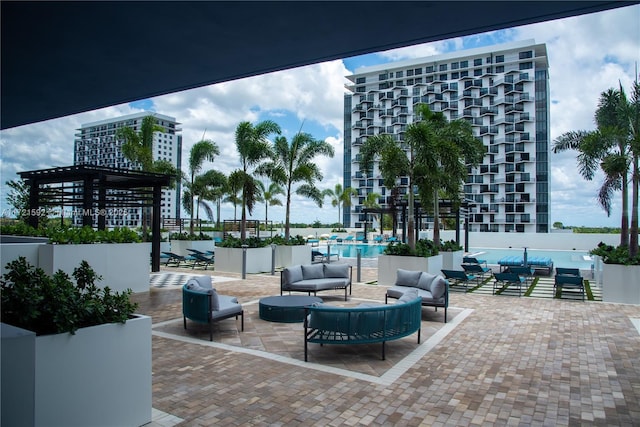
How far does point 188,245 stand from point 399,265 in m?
13.7

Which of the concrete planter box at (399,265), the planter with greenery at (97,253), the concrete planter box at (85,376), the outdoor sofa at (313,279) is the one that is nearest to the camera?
the concrete planter box at (85,376)

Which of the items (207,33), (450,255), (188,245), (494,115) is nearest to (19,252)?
(207,33)

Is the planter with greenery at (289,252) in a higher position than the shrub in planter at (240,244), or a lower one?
lower

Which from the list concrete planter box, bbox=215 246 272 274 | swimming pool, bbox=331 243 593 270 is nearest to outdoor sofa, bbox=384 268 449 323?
concrete planter box, bbox=215 246 272 274

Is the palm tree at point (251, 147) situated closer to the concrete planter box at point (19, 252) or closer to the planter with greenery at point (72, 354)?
the concrete planter box at point (19, 252)

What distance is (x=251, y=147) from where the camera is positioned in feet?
59.5

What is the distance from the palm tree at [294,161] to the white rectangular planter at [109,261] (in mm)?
8156

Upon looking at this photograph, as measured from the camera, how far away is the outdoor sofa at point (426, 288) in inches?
330

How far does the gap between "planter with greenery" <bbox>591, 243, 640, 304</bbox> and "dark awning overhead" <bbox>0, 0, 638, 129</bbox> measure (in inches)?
378

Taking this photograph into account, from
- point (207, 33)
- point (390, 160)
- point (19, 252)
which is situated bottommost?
point (19, 252)

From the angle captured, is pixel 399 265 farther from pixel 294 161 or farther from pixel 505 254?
pixel 505 254

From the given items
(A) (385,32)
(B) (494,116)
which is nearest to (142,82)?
(A) (385,32)

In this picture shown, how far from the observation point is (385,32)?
3506 mm

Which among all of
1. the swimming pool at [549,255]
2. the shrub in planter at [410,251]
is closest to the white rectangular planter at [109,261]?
the shrub in planter at [410,251]
